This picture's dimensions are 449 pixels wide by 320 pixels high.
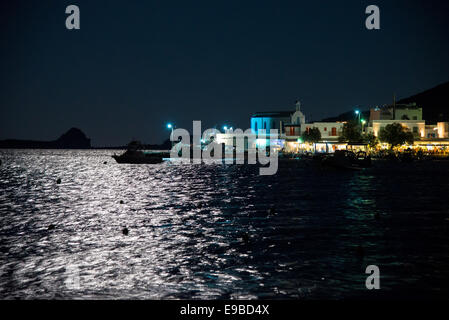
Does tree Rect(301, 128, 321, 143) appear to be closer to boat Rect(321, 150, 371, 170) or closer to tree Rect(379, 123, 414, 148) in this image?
tree Rect(379, 123, 414, 148)

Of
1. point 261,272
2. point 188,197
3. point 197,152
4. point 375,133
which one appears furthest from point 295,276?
point 197,152

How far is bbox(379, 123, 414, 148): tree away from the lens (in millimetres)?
108062

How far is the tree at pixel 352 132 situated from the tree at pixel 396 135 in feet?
24.4

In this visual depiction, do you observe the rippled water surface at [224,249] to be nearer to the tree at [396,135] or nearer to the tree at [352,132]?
the tree at [396,135]

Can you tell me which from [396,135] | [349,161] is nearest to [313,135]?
[396,135]

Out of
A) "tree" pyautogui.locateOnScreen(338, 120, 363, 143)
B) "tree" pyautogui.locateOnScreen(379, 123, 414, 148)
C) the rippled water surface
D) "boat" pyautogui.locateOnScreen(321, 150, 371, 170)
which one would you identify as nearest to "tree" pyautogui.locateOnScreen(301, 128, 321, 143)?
"tree" pyautogui.locateOnScreen(338, 120, 363, 143)

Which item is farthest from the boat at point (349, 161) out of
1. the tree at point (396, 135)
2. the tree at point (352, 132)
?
the tree at point (352, 132)

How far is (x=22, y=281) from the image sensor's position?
44.8ft

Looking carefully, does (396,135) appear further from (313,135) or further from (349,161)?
(349,161)

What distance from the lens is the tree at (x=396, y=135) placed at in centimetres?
10806

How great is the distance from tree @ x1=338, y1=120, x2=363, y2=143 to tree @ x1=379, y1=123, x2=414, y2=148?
24.4 feet
